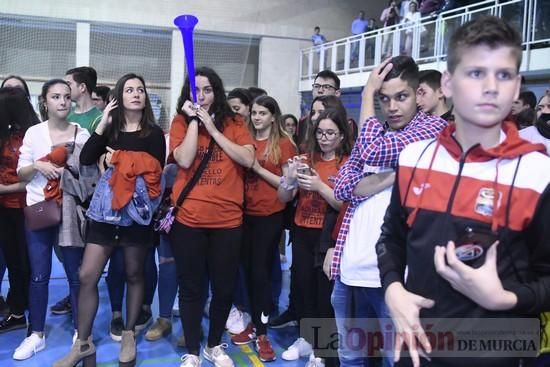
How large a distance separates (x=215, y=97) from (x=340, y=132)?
2.59 feet

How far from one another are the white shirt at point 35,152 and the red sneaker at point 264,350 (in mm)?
1665

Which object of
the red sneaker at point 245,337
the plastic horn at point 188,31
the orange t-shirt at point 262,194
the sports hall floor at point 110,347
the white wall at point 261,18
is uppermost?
the white wall at point 261,18

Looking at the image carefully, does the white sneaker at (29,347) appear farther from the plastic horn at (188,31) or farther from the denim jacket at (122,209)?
the plastic horn at (188,31)

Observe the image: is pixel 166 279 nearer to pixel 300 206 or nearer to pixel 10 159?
pixel 300 206

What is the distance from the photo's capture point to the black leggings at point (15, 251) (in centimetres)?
358

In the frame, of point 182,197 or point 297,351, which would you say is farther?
point 297,351

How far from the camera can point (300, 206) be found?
→ 328 cm

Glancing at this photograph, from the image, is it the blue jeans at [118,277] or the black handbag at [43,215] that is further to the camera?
the blue jeans at [118,277]

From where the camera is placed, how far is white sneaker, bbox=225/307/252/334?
3756 mm

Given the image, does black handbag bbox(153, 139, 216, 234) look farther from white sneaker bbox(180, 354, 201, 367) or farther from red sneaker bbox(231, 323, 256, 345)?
red sneaker bbox(231, 323, 256, 345)

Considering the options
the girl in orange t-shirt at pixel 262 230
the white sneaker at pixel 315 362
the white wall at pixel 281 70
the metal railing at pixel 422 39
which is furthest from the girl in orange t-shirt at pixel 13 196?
the white wall at pixel 281 70

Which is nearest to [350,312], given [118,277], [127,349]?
[127,349]

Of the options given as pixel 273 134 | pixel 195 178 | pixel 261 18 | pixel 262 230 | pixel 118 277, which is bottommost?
pixel 118 277

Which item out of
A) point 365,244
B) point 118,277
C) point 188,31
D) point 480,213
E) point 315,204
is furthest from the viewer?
point 118,277
